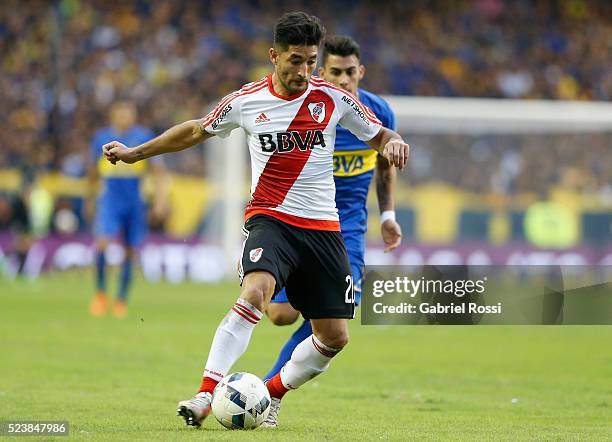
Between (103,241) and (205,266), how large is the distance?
9.01 meters

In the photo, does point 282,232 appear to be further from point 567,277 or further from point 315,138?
point 567,277

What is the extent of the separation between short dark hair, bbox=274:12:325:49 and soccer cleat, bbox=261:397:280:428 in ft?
6.28

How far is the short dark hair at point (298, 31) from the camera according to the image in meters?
5.69

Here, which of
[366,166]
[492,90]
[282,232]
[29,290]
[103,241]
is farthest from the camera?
[492,90]

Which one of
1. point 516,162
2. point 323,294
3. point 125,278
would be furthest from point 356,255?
point 516,162

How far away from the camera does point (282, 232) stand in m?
5.93

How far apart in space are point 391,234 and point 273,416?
5.32 feet

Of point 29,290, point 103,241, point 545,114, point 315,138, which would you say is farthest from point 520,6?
point 315,138

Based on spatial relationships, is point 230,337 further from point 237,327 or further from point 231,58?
point 231,58

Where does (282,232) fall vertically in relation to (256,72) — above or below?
below

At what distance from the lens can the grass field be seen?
605 cm

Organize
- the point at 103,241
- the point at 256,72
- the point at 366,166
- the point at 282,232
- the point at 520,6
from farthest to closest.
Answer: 1. the point at 520,6
2. the point at 256,72
3. the point at 103,241
4. the point at 366,166
5. the point at 282,232

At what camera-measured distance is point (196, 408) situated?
555 centimetres

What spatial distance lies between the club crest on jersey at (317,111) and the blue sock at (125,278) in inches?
342
